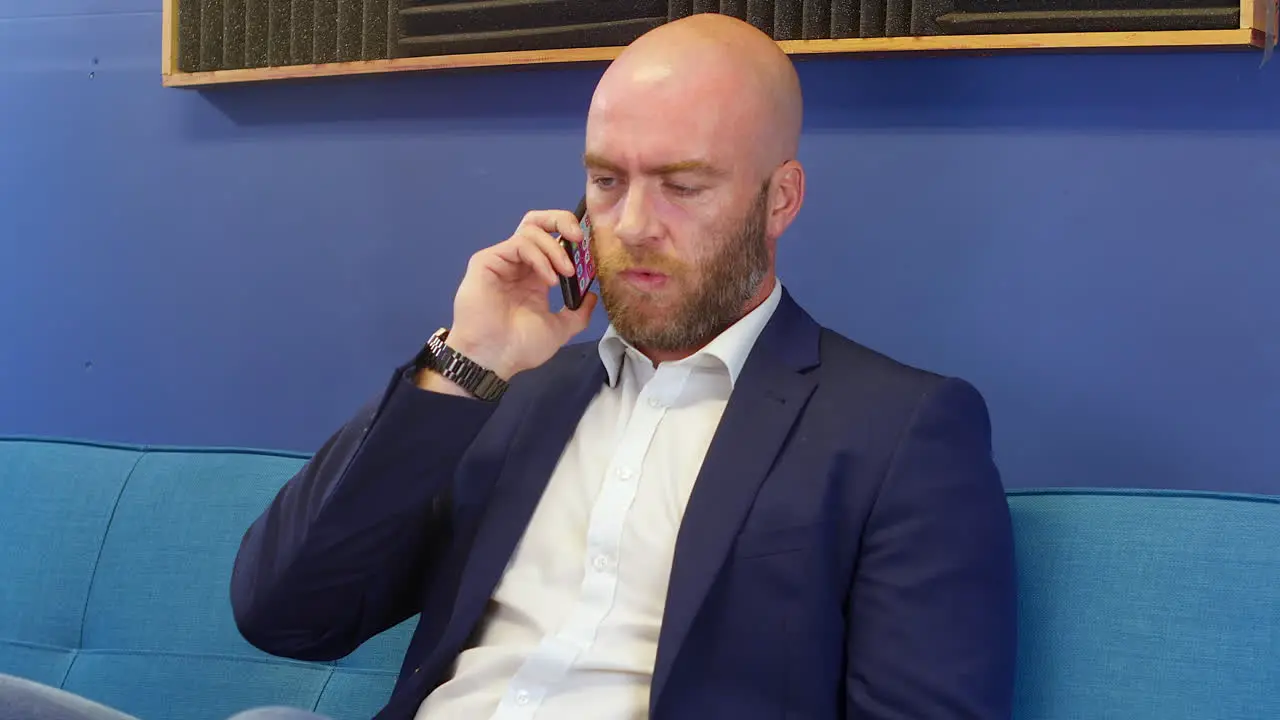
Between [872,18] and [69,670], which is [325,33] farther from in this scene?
[69,670]

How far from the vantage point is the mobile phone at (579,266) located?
157cm

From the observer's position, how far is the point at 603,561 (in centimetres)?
144

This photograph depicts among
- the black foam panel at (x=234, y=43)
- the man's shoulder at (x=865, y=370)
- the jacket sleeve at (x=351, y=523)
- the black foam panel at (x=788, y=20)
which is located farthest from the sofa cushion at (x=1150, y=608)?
the black foam panel at (x=234, y=43)

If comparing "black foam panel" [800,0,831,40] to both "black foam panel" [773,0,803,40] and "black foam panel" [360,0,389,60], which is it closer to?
"black foam panel" [773,0,803,40]

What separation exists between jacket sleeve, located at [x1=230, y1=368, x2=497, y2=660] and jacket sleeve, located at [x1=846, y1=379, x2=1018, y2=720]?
0.48 m

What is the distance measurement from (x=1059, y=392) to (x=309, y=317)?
48.6 inches

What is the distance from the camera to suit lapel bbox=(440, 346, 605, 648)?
4.94 ft

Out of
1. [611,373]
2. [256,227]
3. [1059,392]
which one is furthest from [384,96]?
[1059,392]

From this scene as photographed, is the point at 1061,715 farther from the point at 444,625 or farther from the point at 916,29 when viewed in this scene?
the point at 916,29

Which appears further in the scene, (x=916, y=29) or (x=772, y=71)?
(x=916, y=29)

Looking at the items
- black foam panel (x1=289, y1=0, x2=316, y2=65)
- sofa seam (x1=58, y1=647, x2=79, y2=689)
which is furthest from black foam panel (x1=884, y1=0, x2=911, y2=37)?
sofa seam (x1=58, y1=647, x2=79, y2=689)

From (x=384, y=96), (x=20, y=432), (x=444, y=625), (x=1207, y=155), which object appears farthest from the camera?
(x=20, y=432)

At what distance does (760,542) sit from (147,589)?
100 centimetres

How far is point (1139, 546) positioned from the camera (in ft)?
4.65
